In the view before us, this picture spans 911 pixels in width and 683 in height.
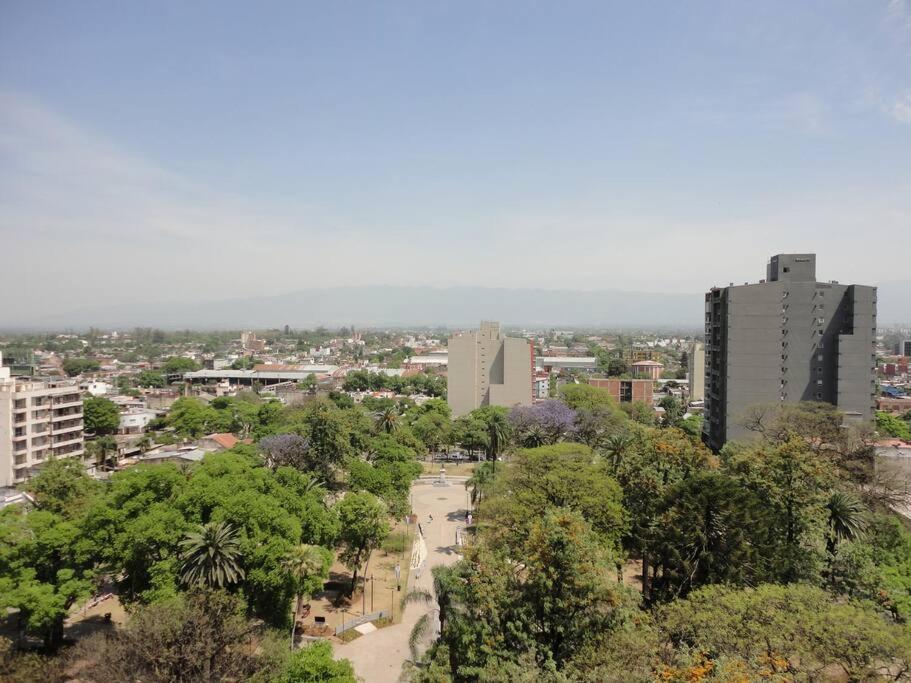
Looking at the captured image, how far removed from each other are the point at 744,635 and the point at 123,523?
1855 centimetres

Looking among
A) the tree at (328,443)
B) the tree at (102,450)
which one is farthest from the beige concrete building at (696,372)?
the tree at (102,450)

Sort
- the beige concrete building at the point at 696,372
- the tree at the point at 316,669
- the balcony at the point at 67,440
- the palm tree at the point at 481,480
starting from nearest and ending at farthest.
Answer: the tree at the point at 316,669 → the palm tree at the point at 481,480 → the balcony at the point at 67,440 → the beige concrete building at the point at 696,372

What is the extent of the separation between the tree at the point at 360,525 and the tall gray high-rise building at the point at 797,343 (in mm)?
24999

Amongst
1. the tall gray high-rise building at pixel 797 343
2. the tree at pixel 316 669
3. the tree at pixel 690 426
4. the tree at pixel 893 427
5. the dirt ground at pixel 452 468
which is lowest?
the dirt ground at pixel 452 468

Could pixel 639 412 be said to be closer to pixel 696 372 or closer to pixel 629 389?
pixel 629 389

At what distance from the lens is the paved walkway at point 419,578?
64.7 feet

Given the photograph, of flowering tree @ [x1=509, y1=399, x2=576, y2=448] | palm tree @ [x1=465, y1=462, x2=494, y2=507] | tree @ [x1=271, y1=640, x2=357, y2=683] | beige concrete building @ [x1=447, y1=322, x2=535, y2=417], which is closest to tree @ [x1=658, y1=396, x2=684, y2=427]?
beige concrete building @ [x1=447, y1=322, x2=535, y2=417]

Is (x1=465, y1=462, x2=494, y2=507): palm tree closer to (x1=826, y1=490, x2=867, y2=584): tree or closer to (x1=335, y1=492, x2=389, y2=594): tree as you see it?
(x1=335, y1=492, x2=389, y2=594): tree

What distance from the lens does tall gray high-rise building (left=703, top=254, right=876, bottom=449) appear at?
37.7 metres

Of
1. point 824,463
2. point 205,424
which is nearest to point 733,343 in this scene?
point 824,463

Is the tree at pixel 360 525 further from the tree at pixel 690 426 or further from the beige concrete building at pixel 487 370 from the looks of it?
the beige concrete building at pixel 487 370

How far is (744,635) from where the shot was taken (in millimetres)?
13164

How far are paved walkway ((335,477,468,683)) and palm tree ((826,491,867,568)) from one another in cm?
1574

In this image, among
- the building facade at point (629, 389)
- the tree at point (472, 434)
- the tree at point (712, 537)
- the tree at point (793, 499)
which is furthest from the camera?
the building facade at point (629, 389)
